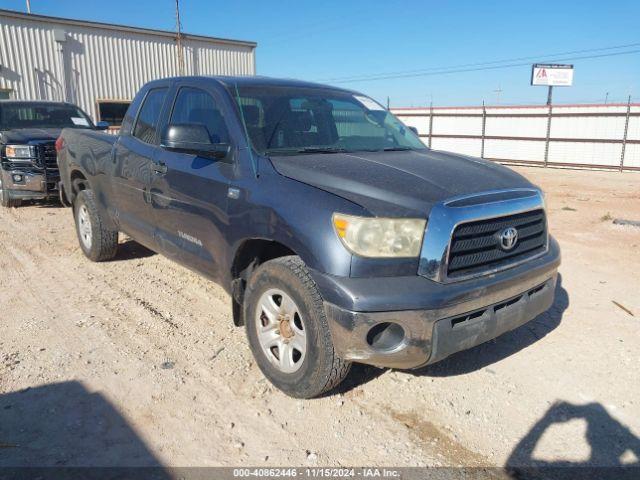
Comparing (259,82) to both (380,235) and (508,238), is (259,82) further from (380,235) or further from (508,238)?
(508,238)

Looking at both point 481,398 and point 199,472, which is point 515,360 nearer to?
point 481,398

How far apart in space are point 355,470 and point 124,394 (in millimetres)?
1531

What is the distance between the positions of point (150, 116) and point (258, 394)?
2732mm

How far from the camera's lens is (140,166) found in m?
4.42

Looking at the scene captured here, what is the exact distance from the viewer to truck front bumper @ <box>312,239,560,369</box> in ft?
8.41

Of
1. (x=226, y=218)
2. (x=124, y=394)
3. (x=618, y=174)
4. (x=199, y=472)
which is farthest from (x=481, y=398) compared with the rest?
(x=618, y=174)

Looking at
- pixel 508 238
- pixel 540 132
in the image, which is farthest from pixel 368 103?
pixel 540 132

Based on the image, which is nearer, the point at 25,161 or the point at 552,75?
the point at 25,161

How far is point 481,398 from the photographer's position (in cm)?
313

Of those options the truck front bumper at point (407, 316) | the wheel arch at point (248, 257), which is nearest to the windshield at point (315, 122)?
the wheel arch at point (248, 257)

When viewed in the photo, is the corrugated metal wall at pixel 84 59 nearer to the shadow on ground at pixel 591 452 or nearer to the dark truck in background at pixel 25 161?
the dark truck in background at pixel 25 161

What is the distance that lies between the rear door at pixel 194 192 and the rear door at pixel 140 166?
0.58 feet

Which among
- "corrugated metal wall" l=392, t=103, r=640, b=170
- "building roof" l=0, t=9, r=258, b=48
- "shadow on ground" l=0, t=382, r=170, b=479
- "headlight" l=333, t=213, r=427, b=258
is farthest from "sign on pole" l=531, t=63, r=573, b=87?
"shadow on ground" l=0, t=382, r=170, b=479

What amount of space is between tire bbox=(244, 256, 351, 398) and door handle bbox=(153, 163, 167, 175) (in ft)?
4.52
